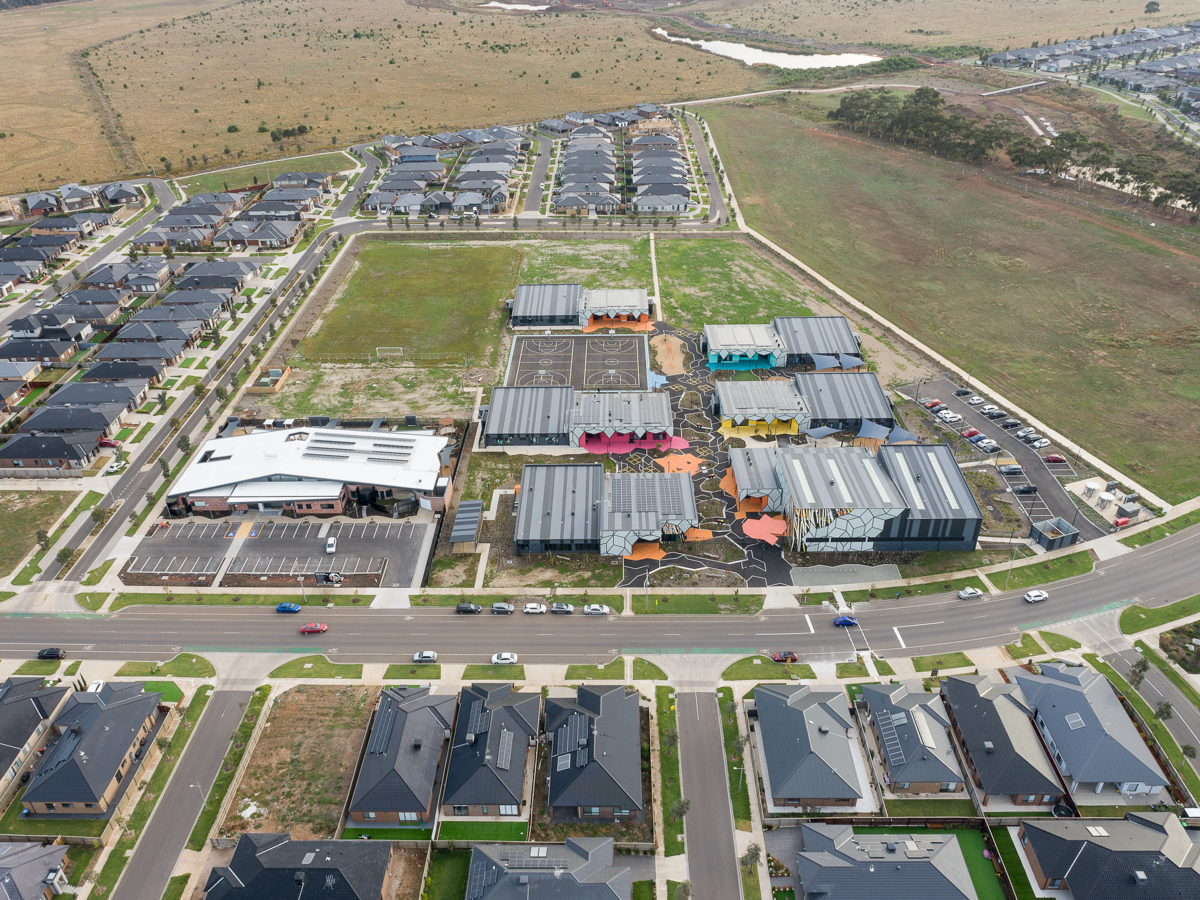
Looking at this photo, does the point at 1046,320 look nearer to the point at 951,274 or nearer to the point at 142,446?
the point at 951,274

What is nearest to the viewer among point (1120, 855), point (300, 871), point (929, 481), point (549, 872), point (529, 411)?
point (300, 871)

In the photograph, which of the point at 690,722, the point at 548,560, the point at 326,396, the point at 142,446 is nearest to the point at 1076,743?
the point at 690,722

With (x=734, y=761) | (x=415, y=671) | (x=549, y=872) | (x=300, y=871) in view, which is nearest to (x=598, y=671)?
(x=734, y=761)

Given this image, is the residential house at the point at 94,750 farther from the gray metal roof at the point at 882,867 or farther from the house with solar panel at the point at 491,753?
the gray metal roof at the point at 882,867

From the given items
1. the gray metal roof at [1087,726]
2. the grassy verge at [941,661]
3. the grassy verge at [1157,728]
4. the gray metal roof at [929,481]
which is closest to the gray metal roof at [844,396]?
the gray metal roof at [929,481]

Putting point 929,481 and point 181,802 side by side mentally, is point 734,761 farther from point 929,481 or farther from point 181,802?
point 181,802

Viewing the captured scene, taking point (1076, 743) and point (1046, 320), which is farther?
point (1046, 320)

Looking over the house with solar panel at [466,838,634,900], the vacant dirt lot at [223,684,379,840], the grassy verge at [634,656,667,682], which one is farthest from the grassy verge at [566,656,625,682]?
the vacant dirt lot at [223,684,379,840]

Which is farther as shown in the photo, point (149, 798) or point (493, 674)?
point (493, 674)

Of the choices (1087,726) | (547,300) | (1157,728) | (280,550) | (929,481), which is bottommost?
(1157,728)
